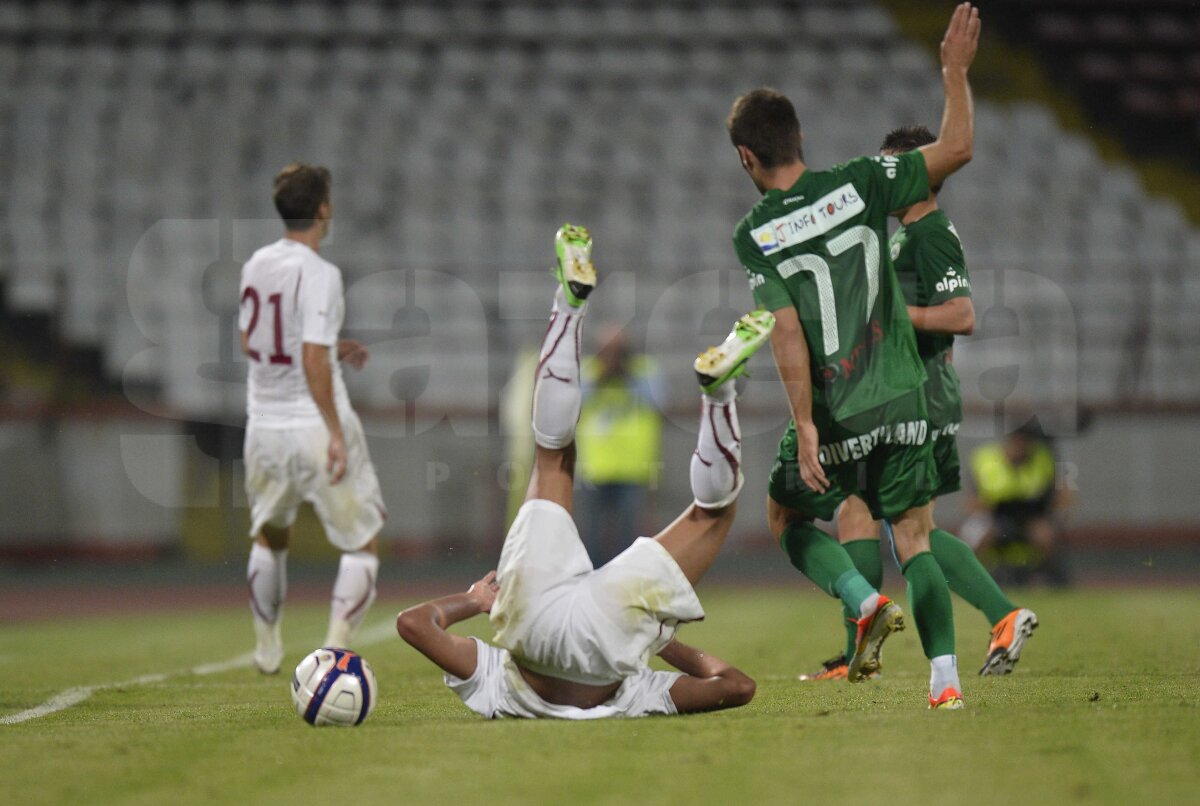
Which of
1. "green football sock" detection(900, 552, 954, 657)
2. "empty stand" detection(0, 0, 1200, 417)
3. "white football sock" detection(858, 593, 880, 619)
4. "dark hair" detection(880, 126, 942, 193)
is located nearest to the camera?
"white football sock" detection(858, 593, 880, 619)

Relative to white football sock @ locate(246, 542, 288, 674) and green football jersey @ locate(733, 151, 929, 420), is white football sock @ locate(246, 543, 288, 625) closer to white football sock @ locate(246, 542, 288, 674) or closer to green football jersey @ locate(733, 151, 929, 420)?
white football sock @ locate(246, 542, 288, 674)

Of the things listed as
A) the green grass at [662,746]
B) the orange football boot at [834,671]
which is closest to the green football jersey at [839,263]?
the green grass at [662,746]

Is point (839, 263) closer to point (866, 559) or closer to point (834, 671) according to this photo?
point (866, 559)

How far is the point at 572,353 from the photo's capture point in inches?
181

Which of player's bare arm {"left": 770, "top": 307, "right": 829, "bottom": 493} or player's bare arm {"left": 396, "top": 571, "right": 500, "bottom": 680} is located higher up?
player's bare arm {"left": 770, "top": 307, "right": 829, "bottom": 493}

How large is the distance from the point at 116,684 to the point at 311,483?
1.27 m

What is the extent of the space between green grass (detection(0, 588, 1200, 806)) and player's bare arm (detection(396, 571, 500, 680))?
0.20m

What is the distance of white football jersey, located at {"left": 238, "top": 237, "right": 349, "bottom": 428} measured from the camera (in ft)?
23.1

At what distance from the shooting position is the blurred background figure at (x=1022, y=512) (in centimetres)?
1302

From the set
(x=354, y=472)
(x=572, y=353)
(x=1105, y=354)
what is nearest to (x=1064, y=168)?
(x=1105, y=354)

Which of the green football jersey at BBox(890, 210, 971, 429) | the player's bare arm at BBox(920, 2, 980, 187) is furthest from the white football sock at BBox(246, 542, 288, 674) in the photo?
the player's bare arm at BBox(920, 2, 980, 187)

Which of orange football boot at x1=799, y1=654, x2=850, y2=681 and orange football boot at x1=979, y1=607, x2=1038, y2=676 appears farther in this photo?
orange football boot at x1=799, y1=654, x2=850, y2=681

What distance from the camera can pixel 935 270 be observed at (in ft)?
18.7

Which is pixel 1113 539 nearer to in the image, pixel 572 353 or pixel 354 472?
pixel 354 472
